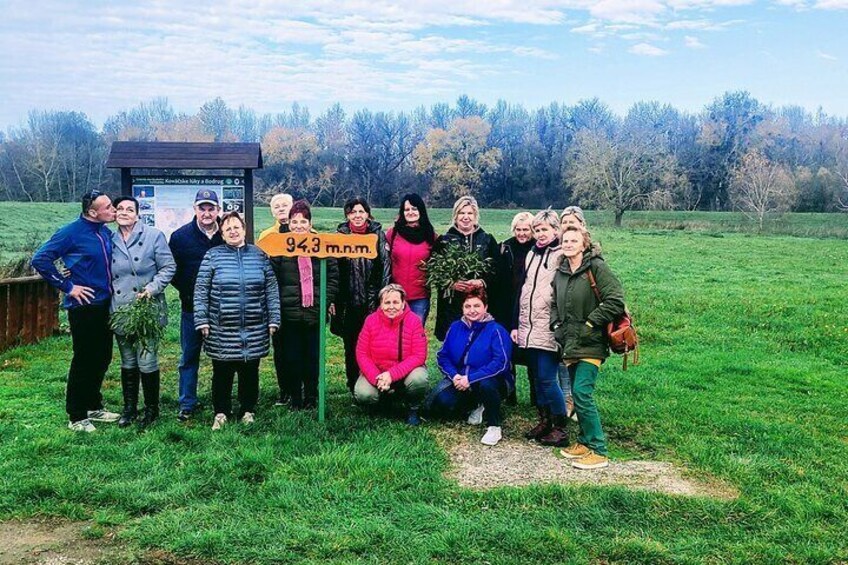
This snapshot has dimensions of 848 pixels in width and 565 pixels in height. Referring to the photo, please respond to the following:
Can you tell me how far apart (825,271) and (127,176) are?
18.8 metres

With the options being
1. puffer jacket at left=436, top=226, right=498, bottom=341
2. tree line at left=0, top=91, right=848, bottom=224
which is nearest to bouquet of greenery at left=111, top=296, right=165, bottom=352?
puffer jacket at left=436, top=226, right=498, bottom=341

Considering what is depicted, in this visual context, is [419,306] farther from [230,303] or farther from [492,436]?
[230,303]

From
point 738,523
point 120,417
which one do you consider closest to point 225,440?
point 120,417

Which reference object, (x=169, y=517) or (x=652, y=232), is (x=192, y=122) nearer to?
(x=652, y=232)

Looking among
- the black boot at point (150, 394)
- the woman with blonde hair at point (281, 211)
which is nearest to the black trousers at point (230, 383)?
the black boot at point (150, 394)

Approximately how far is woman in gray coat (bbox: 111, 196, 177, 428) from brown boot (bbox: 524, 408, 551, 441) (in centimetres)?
349

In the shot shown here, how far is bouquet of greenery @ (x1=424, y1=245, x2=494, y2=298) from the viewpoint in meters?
6.90

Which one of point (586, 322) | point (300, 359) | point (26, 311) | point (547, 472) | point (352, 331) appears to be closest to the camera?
point (547, 472)

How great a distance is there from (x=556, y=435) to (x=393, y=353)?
167cm

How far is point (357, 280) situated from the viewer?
7.27 meters

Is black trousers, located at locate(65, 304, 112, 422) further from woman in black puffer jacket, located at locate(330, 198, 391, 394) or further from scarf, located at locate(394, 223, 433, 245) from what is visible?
scarf, located at locate(394, 223, 433, 245)

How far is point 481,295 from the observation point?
683 cm

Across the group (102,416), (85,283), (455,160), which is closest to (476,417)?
(102,416)

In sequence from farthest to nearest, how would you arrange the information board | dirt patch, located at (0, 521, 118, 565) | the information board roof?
the information board
the information board roof
dirt patch, located at (0, 521, 118, 565)
